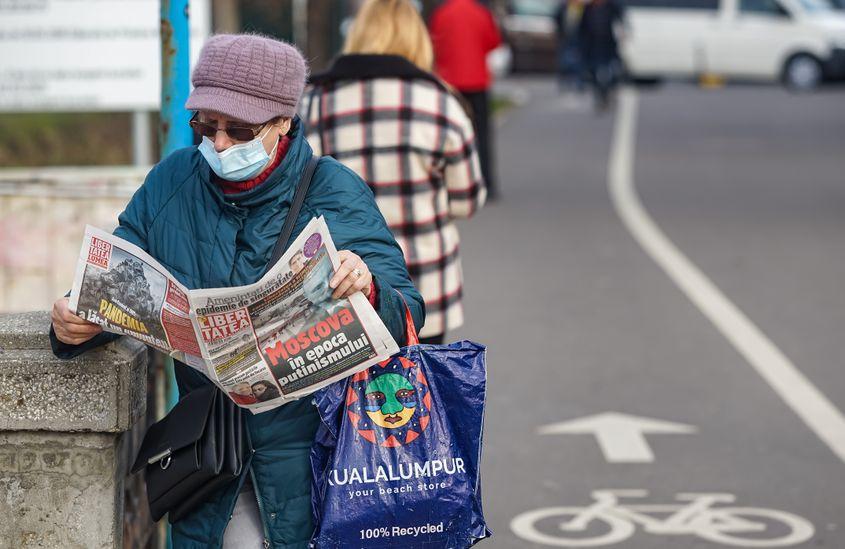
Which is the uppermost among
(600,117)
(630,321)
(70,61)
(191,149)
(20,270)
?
(191,149)

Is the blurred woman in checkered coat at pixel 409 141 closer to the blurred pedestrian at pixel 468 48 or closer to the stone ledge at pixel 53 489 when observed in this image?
the stone ledge at pixel 53 489

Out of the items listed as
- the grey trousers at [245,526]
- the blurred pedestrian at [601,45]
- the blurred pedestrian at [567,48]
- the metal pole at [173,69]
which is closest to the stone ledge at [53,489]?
the grey trousers at [245,526]

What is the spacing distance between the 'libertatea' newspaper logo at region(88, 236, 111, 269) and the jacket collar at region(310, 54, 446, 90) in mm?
2245

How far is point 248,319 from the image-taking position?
3.21m

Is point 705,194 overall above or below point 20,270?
below

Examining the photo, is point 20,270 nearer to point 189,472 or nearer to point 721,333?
point 721,333

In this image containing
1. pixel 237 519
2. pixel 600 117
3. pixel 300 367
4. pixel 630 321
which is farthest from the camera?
pixel 600 117

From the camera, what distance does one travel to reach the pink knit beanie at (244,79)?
3328 millimetres

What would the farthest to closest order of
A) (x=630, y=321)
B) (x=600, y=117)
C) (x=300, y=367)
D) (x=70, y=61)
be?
(x=600, y=117)
(x=630, y=321)
(x=70, y=61)
(x=300, y=367)

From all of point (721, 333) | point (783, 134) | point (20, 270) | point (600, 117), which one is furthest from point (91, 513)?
point (600, 117)

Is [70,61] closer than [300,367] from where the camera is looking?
No

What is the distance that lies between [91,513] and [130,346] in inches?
14.9

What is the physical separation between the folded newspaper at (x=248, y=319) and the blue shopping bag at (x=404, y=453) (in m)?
0.11

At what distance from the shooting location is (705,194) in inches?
641
